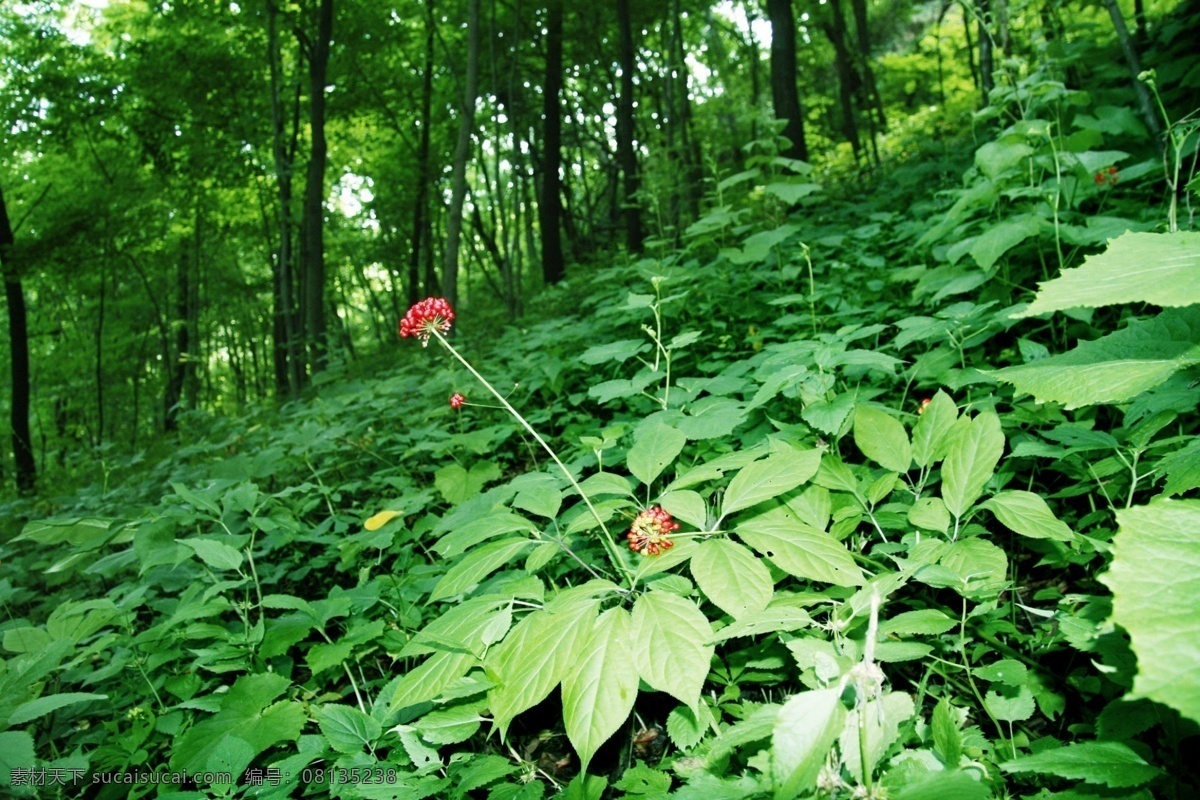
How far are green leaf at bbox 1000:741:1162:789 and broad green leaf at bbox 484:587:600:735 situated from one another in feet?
2.37

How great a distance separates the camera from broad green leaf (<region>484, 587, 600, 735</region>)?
1.11 meters

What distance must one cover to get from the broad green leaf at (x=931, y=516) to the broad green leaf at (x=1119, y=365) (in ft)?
1.15

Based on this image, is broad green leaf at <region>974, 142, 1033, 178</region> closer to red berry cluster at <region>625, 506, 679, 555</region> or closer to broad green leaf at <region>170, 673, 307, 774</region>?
red berry cluster at <region>625, 506, 679, 555</region>

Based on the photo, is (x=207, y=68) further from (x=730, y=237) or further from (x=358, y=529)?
(x=358, y=529)

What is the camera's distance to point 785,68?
7.19m

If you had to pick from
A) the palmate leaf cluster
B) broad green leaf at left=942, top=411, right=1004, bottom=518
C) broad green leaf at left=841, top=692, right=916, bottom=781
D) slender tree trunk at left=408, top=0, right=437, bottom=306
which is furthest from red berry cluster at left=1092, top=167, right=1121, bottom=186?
slender tree trunk at left=408, top=0, right=437, bottom=306

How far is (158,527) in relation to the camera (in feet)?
7.32

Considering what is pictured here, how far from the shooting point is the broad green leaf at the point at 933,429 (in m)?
1.61

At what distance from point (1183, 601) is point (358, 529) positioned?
2.99m

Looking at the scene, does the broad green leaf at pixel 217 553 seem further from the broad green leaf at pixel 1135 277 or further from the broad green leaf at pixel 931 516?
the broad green leaf at pixel 1135 277

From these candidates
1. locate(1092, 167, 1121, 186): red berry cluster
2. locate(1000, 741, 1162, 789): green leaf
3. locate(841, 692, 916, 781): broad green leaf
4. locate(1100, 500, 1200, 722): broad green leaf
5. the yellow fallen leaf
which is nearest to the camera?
locate(1100, 500, 1200, 722): broad green leaf

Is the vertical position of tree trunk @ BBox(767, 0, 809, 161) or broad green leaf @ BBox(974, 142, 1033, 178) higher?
tree trunk @ BBox(767, 0, 809, 161)

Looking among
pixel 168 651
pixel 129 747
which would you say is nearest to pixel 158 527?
pixel 168 651

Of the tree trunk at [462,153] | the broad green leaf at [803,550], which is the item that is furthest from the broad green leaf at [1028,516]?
the tree trunk at [462,153]
